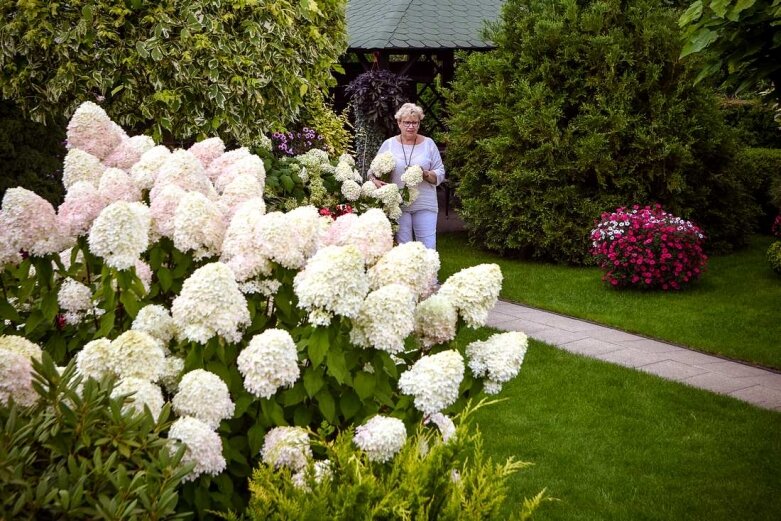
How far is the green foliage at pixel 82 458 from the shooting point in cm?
183

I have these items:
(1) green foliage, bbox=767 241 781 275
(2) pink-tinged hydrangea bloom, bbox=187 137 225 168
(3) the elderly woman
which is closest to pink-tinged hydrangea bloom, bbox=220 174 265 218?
(2) pink-tinged hydrangea bloom, bbox=187 137 225 168

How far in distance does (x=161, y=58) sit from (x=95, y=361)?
3.12m

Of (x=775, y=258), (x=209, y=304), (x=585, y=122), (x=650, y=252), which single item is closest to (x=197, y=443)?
(x=209, y=304)

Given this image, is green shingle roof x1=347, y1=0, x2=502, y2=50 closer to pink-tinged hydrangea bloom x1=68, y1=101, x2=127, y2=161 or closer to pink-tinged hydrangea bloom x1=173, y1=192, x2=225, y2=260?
pink-tinged hydrangea bloom x1=68, y1=101, x2=127, y2=161

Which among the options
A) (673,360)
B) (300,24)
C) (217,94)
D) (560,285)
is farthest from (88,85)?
(560,285)

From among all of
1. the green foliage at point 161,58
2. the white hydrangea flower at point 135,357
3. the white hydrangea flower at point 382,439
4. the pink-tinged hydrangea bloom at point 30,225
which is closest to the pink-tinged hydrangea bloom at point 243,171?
the pink-tinged hydrangea bloom at point 30,225

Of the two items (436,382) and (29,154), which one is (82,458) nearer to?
Answer: (436,382)

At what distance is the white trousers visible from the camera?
8633 millimetres

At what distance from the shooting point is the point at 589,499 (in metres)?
4.82

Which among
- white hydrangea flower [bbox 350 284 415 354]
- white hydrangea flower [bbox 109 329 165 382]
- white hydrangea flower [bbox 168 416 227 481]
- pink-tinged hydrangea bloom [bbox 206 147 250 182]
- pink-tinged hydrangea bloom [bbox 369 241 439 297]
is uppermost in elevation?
pink-tinged hydrangea bloom [bbox 206 147 250 182]

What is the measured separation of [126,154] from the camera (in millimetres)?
3500

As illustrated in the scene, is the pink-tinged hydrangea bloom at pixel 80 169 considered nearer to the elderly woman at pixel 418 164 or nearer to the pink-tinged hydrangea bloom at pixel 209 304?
the pink-tinged hydrangea bloom at pixel 209 304

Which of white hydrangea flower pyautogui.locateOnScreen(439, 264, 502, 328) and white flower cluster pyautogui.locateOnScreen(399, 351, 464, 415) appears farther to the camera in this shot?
white hydrangea flower pyautogui.locateOnScreen(439, 264, 502, 328)

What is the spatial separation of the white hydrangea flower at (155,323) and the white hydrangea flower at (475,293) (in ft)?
3.11
